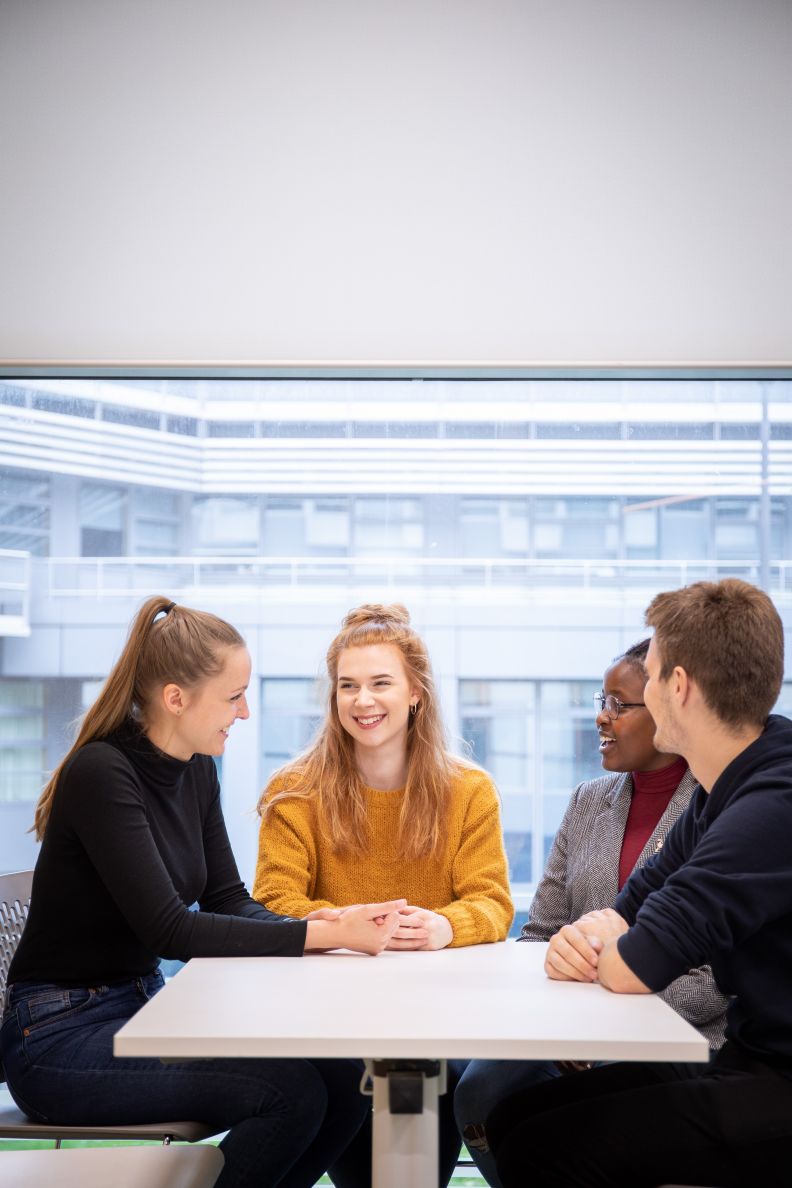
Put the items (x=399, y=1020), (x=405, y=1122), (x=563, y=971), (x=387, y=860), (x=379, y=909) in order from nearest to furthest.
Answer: (x=399, y=1020) < (x=405, y=1122) < (x=563, y=971) < (x=379, y=909) < (x=387, y=860)

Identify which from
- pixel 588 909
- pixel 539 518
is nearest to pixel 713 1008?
pixel 588 909

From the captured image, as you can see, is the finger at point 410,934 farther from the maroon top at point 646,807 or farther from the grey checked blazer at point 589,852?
the maroon top at point 646,807

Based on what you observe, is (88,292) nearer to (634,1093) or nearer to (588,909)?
(588,909)

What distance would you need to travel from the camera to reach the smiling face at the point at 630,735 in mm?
2457

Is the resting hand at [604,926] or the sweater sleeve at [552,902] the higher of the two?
the resting hand at [604,926]

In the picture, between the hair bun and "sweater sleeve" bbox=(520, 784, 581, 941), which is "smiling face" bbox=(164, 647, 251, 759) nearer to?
the hair bun

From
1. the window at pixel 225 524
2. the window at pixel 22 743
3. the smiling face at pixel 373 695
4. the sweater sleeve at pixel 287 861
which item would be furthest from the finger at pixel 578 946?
the window at pixel 22 743

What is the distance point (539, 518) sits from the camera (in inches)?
123

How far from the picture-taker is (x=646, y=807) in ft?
8.20

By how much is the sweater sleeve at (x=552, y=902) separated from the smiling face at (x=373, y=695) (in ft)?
1.47

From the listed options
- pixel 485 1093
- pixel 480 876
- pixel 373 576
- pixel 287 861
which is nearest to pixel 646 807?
pixel 480 876

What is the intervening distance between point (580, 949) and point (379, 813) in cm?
77

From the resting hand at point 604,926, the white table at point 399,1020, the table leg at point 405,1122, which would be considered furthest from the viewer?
the resting hand at point 604,926

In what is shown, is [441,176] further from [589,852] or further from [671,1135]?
[671,1135]
